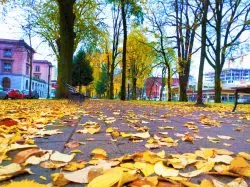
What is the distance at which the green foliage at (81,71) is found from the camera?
52125 millimetres

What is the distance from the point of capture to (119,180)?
5.09 ft

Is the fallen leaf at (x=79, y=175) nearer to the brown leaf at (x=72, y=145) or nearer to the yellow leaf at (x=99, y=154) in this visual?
the yellow leaf at (x=99, y=154)

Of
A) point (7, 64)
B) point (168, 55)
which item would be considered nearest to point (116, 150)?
point (168, 55)

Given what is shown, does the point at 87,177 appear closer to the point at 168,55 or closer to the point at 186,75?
the point at 186,75

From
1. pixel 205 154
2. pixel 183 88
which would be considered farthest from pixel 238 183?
pixel 183 88

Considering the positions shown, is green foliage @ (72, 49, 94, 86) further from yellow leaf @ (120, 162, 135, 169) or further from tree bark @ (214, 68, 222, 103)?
yellow leaf @ (120, 162, 135, 169)

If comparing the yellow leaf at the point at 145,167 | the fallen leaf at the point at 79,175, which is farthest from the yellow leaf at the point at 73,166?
the yellow leaf at the point at 145,167

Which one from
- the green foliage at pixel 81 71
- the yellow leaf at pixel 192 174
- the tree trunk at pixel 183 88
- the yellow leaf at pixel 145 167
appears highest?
the green foliage at pixel 81 71

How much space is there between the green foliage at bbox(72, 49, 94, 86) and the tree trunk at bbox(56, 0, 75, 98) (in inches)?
1352

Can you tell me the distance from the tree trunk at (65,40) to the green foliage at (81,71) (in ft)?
113

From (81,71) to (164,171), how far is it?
5131cm

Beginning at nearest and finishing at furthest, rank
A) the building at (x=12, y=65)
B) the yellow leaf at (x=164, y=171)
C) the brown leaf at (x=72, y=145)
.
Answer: the yellow leaf at (x=164, y=171) < the brown leaf at (x=72, y=145) < the building at (x=12, y=65)

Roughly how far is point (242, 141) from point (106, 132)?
4.70 feet

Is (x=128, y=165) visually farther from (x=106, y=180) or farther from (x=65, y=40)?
(x=65, y=40)
